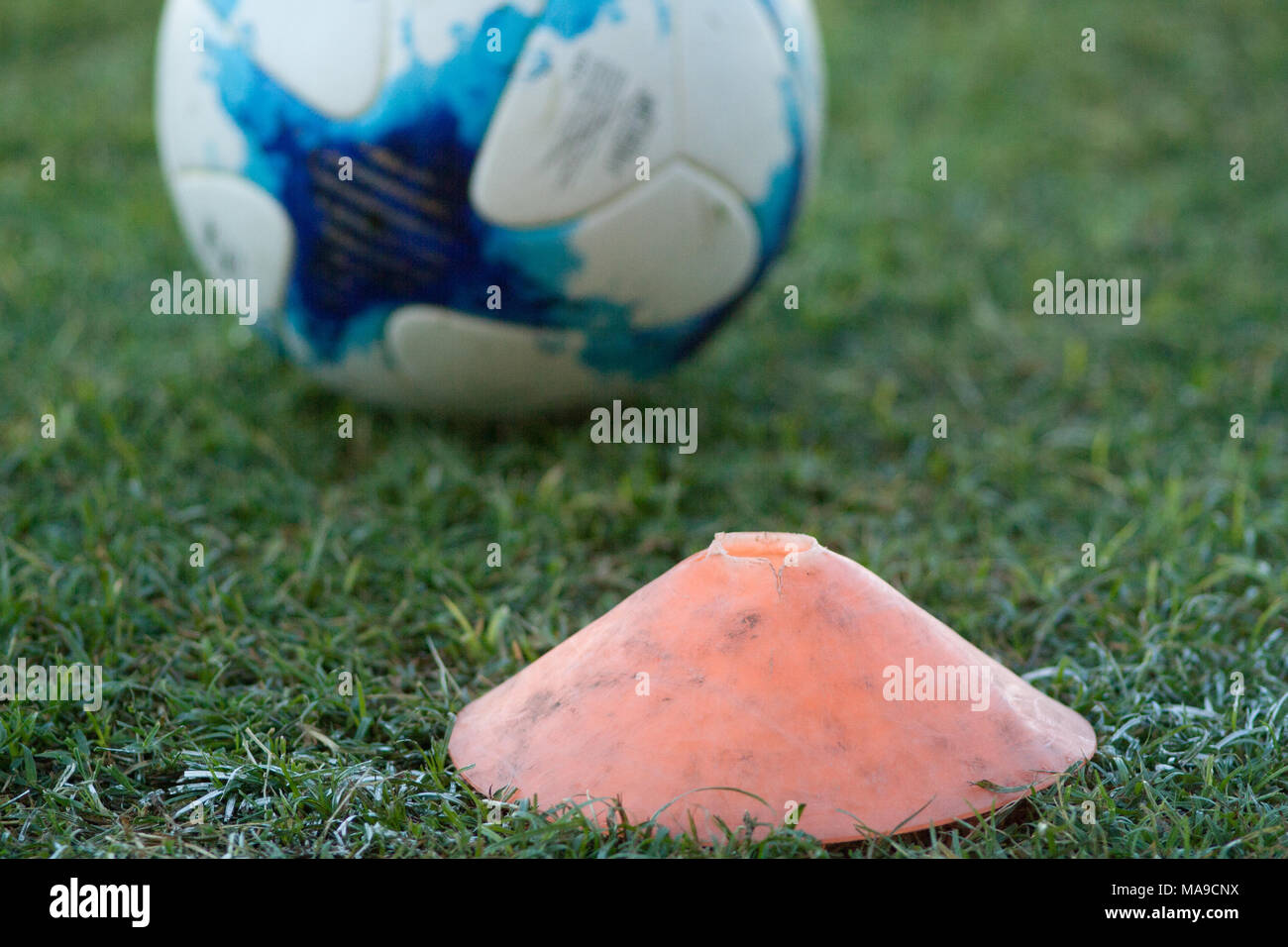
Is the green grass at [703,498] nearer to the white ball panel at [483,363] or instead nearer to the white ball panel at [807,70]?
the white ball panel at [483,363]

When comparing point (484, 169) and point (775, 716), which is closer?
point (775, 716)

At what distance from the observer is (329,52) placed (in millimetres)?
2584

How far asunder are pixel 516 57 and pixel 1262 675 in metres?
1.72

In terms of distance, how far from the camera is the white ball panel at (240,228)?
2732mm

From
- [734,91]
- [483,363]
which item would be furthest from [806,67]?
[483,363]

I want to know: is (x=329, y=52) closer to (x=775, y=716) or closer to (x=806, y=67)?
(x=806, y=67)

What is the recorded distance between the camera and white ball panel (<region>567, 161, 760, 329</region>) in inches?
105

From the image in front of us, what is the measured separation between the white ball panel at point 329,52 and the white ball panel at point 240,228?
9.4 inches

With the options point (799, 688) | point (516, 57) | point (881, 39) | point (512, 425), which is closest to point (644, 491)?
point (512, 425)

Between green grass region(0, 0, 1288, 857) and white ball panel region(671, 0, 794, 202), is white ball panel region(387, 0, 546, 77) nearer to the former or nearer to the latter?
white ball panel region(671, 0, 794, 202)

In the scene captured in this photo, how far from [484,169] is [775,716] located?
1305 millimetres

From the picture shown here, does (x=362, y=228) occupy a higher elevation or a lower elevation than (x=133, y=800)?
higher
